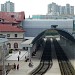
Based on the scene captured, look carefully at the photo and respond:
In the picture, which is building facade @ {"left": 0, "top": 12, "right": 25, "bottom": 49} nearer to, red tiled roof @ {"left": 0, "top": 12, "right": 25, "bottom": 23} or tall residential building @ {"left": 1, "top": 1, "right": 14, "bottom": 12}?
red tiled roof @ {"left": 0, "top": 12, "right": 25, "bottom": 23}

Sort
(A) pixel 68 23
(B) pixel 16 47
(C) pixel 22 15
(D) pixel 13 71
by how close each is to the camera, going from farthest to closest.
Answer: (C) pixel 22 15, (A) pixel 68 23, (B) pixel 16 47, (D) pixel 13 71

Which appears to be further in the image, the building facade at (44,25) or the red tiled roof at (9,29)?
the building facade at (44,25)

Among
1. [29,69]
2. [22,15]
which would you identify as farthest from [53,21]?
[29,69]

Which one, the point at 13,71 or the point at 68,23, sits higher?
the point at 68,23

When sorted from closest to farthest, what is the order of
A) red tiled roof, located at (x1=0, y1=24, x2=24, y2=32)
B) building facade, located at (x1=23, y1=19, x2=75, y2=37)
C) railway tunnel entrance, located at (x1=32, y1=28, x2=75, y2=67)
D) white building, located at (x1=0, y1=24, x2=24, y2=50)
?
railway tunnel entrance, located at (x1=32, y1=28, x2=75, y2=67) → white building, located at (x1=0, y1=24, x2=24, y2=50) → red tiled roof, located at (x1=0, y1=24, x2=24, y2=32) → building facade, located at (x1=23, y1=19, x2=75, y2=37)

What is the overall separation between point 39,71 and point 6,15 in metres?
42.4

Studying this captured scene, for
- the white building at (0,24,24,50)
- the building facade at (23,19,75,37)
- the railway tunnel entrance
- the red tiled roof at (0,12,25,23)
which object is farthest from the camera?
the red tiled roof at (0,12,25,23)

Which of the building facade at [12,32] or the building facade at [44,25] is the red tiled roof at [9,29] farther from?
the building facade at [44,25]

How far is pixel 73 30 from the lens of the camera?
6788 cm

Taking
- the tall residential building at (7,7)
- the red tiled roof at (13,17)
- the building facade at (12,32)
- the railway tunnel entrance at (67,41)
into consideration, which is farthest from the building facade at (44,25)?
the tall residential building at (7,7)

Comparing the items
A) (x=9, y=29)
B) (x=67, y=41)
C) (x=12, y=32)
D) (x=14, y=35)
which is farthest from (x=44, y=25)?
(x=9, y=29)

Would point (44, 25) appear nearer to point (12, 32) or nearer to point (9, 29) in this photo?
point (12, 32)

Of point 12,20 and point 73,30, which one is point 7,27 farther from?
point 73,30

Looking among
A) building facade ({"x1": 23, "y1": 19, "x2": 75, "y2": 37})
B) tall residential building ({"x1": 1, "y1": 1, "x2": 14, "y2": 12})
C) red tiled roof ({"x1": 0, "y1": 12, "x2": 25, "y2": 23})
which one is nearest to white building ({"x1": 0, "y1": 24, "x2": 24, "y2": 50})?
building facade ({"x1": 23, "y1": 19, "x2": 75, "y2": 37})
